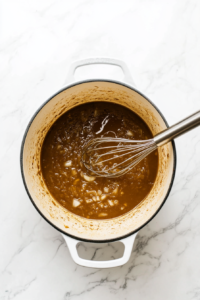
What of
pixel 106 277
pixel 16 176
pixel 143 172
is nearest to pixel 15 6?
pixel 16 176

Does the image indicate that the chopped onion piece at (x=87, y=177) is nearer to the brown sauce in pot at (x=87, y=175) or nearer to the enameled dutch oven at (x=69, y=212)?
the brown sauce in pot at (x=87, y=175)

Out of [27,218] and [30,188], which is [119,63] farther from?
[27,218]

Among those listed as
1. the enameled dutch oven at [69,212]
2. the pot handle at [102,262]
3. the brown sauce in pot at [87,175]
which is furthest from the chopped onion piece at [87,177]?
the pot handle at [102,262]

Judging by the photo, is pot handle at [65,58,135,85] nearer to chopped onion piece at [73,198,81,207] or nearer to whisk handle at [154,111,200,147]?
whisk handle at [154,111,200,147]

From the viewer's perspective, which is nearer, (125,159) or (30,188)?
(30,188)

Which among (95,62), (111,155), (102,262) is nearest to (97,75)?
(95,62)

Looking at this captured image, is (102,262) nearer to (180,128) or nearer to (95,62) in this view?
(180,128)

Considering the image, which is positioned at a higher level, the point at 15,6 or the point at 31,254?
the point at 15,6
